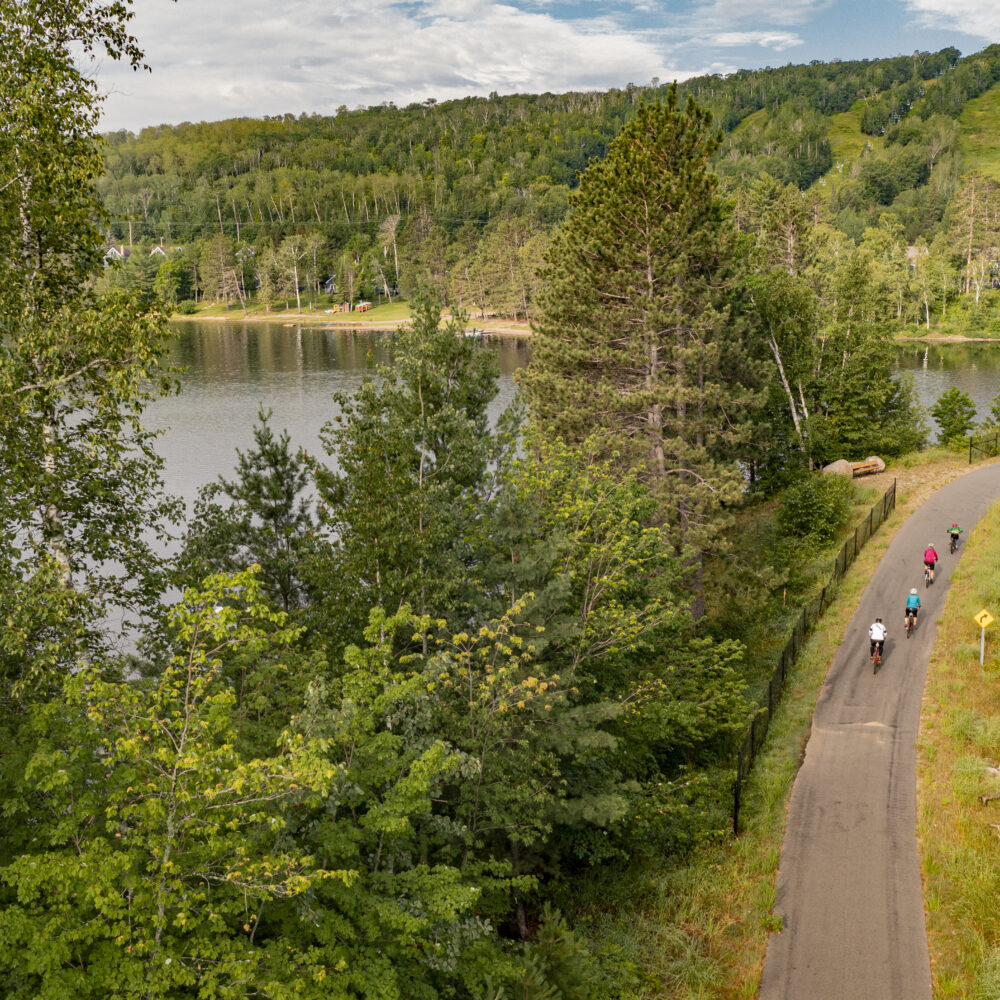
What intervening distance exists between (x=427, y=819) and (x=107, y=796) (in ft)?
15.1

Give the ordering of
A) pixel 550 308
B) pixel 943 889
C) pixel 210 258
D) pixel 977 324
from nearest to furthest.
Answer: pixel 943 889 < pixel 550 308 < pixel 977 324 < pixel 210 258

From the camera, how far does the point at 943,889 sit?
1309 cm

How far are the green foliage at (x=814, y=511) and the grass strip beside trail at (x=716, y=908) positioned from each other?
14.7 m

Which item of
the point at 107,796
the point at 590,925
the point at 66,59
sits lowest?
the point at 590,925

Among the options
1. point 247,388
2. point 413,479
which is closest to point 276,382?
point 247,388

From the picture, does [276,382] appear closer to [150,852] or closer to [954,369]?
[954,369]

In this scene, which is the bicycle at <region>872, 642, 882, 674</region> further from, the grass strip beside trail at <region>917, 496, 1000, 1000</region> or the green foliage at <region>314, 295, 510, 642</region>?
the green foliage at <region>314, 295, 510, 642</region>

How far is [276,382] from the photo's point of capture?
69.0m

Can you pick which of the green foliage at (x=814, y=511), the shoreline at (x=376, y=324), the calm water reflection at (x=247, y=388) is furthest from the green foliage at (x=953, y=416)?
the shoreline at (x=376, y=324)

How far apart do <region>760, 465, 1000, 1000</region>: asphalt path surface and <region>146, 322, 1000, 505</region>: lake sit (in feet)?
43.4

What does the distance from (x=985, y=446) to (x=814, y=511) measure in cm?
1554

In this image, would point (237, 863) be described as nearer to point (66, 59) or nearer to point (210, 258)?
point (66, 59)

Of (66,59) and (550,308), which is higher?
(66,59)

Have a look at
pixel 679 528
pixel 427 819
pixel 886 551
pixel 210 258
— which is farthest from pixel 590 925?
pixel 210 258
